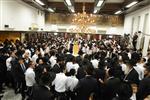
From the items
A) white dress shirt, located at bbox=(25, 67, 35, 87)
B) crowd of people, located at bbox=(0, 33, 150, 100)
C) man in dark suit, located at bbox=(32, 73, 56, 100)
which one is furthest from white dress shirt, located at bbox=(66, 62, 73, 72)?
man in dark suit, located at bbox=(32, 73, 56, 100)

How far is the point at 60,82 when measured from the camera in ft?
18.9

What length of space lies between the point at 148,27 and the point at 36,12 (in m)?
10.3

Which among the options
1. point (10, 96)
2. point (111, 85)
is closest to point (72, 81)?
point (111, 85)

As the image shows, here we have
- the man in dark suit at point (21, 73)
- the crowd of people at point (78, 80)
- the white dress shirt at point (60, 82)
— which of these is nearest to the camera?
the crowd of people at point (78, 80)

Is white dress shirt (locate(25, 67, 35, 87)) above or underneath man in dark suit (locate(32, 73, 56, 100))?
underneath

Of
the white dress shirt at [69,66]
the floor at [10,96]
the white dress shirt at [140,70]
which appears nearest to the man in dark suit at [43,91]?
the white dress shirt at [69,66]

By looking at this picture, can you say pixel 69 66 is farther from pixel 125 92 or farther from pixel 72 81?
pixel 125 92

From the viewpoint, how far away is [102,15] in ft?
76.5

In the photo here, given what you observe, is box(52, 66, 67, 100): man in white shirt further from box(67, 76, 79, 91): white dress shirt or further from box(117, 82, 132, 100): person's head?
box(117, 82, 132, 100): person's head

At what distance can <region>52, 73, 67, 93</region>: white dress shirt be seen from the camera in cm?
575

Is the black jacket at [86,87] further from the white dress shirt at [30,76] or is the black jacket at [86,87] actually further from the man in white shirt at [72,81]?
the white dress shirt at [30,76]

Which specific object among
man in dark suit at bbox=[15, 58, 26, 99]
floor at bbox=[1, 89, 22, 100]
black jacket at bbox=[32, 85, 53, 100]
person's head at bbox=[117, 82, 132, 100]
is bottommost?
floor at bbox=[1, 89, 22, 100]

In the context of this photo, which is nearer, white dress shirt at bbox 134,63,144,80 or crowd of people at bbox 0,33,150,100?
crowd of people at bbox 0,33,150,100

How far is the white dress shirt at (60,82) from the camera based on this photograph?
18.9 feet
